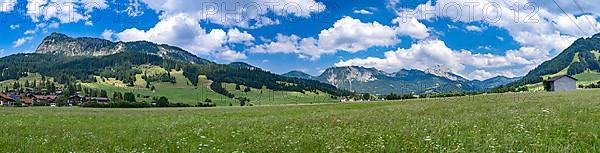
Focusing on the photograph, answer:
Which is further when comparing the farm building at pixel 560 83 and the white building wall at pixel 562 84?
the farm building at pixel 560 83

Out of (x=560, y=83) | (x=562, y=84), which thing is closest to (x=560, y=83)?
(x=560, y=83)

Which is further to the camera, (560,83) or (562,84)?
(560,83)

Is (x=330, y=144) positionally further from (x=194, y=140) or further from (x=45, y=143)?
(x=45, y=143)

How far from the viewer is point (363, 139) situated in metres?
14.9

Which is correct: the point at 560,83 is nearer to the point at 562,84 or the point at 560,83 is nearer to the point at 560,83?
the point at 560,83

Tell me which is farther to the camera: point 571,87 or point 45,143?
point 571,87

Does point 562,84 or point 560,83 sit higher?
point 560,83

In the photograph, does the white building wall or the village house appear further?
the village house

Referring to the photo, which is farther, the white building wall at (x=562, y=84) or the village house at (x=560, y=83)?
the village house at (x=560, y=83)

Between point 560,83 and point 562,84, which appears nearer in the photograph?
point 562,84

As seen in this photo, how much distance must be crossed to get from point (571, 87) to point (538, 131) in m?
162

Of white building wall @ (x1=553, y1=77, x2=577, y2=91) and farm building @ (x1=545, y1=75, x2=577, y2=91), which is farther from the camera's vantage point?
farm building @ (x1=545, y1=75, x2=577, y2=91)

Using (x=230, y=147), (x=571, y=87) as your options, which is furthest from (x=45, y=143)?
(x=571, y=87)

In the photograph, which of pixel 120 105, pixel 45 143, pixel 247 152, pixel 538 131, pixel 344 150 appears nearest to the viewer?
pixel 344 150
